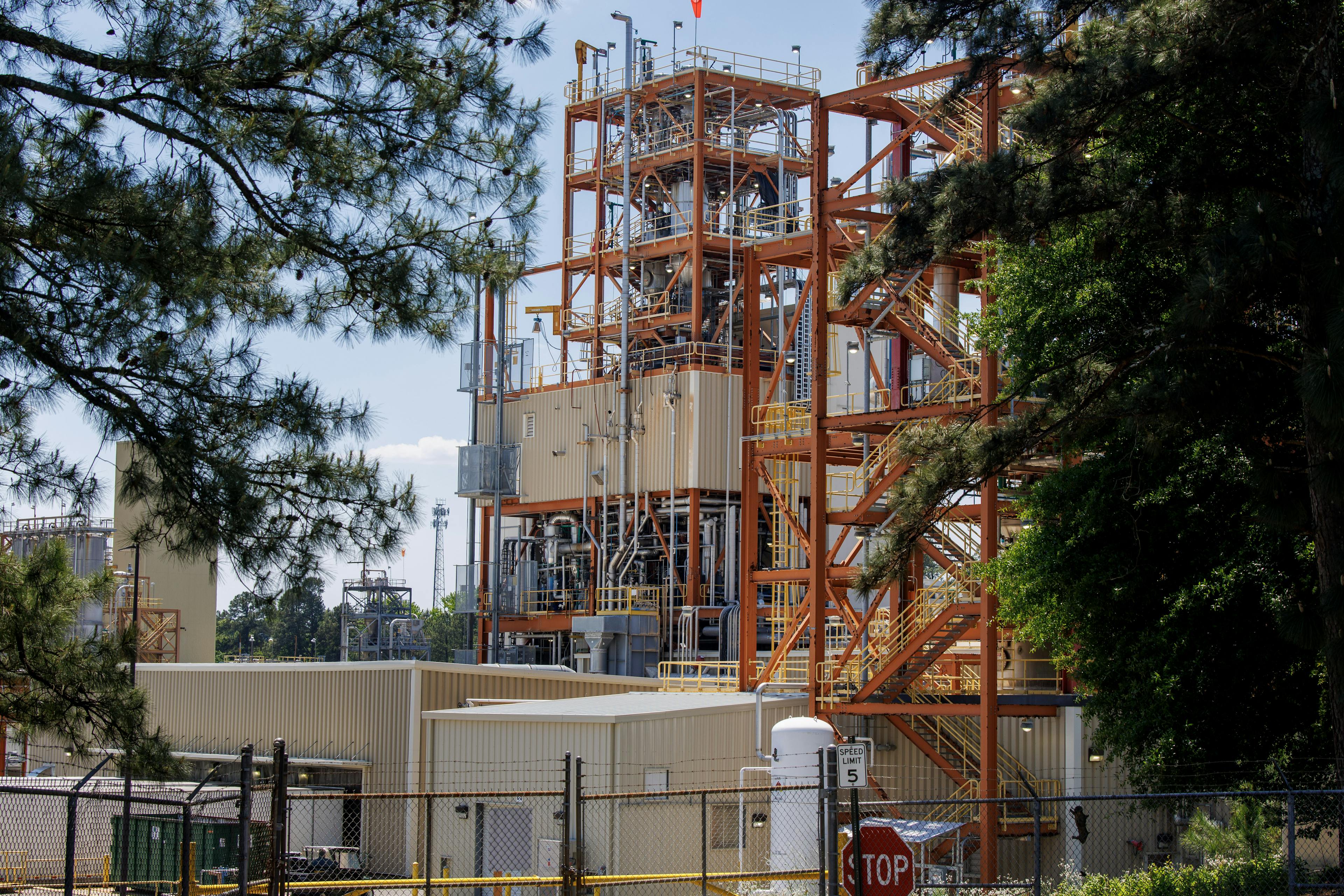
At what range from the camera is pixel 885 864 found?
12594mm

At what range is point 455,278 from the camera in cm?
1221

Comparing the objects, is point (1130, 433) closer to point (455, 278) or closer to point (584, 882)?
point (584, 882)

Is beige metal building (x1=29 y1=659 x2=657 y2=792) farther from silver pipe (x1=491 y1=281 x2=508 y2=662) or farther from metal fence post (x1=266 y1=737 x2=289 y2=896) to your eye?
metal fence post (x1=266 y1=737 x2=289 y2=896)

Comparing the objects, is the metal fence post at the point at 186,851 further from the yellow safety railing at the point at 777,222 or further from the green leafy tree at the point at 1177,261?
the yellow safety railing at the point at 777,222

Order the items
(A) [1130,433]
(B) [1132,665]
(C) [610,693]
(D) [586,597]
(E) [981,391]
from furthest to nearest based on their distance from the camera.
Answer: (D) [586,597] < (C) [610,693] < (E) [981,391] < (B) [1132,665] < (A) [1130,433]

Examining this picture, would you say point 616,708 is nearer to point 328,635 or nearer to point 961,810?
point 961,810

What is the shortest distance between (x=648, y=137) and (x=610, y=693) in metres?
21.9

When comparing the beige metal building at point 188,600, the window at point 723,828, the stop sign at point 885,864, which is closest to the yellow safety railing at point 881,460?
the window at point 723,828

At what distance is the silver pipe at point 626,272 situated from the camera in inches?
1925

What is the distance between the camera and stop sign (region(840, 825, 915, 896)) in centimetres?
1248

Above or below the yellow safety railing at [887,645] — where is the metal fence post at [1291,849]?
below

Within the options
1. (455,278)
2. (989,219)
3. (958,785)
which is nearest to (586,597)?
(958,785)

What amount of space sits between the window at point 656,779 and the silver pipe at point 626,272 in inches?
866

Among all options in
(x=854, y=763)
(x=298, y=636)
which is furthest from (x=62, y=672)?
(x=298, y=636)
